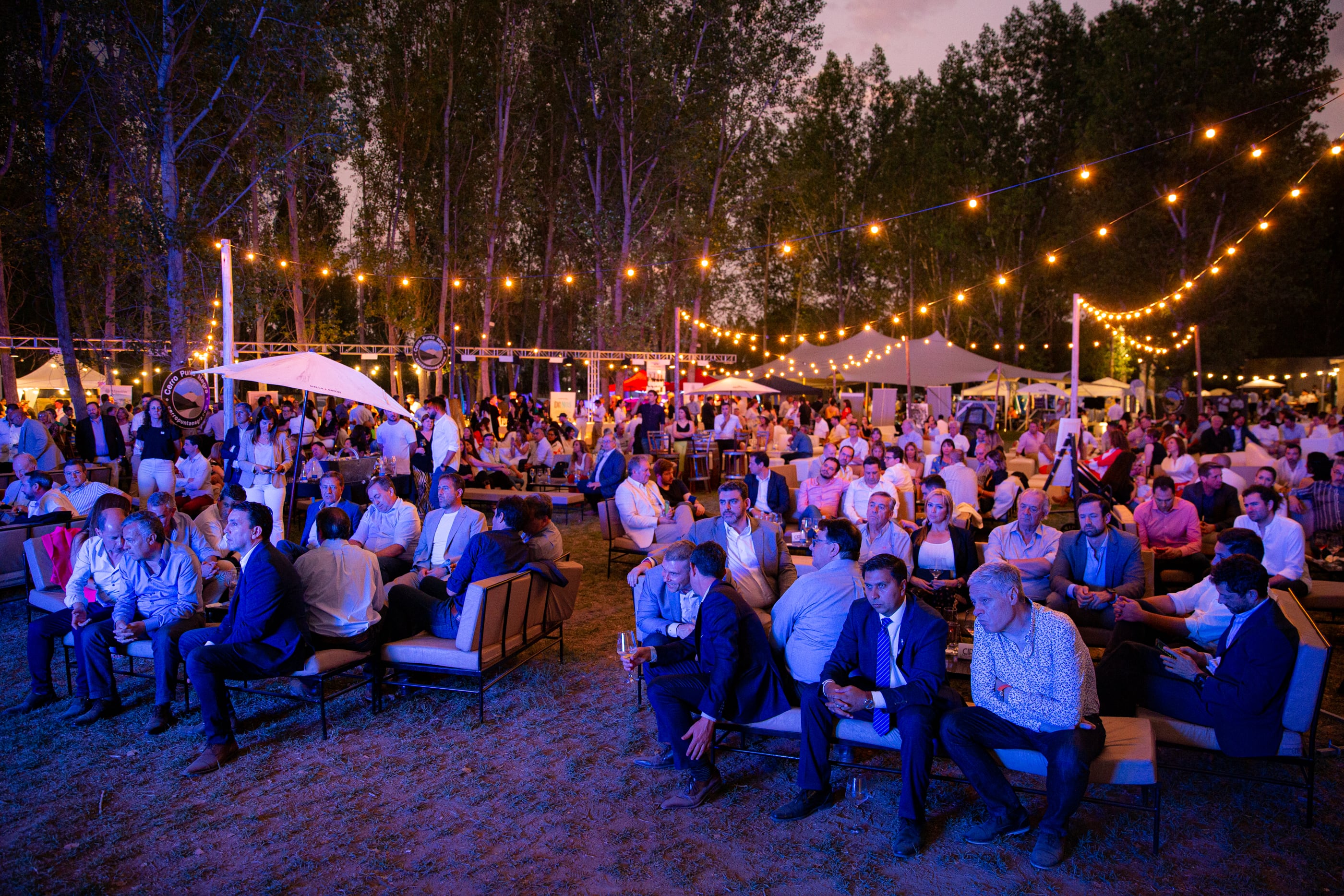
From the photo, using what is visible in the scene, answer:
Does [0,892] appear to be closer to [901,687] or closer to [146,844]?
[146,844]

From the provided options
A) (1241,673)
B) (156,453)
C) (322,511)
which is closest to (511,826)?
(322,511)

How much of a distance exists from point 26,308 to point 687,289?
25003 millimetres

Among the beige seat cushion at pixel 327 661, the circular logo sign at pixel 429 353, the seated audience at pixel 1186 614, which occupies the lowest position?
the beige seat cushion at pixel 327 661

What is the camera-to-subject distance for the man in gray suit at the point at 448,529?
5574mm

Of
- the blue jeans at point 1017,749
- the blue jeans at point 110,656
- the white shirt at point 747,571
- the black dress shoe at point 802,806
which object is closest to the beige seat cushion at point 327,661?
the blue jeans at point 110,656

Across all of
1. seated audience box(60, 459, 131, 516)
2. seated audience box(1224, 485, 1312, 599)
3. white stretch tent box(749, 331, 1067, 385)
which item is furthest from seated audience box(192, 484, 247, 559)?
white stretch tent box(749, 331, 1067, 385)

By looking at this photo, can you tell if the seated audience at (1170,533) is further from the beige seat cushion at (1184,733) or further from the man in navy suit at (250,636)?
the man in navy suit at (250,636)

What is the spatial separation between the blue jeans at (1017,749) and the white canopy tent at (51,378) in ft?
93.3

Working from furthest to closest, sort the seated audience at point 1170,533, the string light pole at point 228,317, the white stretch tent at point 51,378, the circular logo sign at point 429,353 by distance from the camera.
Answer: the white stretch tent at point 51,378 < the circular logo sign at point 429,353 < the string light pole at point 228,317 < the seated audience at point 1170,533

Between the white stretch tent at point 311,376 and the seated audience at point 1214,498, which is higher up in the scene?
the white stretch tent at point 311,376

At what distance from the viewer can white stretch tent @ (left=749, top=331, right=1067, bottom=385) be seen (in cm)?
1950


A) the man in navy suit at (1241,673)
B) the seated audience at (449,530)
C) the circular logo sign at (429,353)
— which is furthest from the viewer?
the circular logo sign at (429,353)

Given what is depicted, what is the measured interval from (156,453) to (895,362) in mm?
15998

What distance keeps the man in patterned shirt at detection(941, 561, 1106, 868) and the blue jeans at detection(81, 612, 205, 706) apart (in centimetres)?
396
